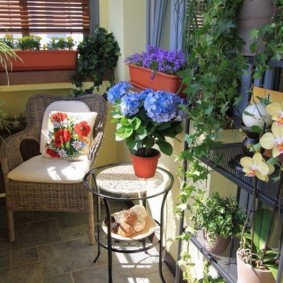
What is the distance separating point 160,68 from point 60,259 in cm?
125

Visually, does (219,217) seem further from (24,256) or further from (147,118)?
(24,256)

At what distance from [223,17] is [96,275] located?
1.47 metres

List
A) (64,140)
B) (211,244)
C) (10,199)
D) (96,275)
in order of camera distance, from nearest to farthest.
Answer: (211,244) → (96,275) → (10,199) → (64,140)

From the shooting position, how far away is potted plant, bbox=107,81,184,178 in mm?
1338

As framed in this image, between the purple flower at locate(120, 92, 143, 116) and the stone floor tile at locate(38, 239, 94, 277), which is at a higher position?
the purple flower at locate(120, 92, 143, 116)

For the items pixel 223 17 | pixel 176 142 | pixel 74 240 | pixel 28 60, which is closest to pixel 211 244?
pixel 176 142

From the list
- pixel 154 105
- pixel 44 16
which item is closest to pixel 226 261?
pixel 154 105

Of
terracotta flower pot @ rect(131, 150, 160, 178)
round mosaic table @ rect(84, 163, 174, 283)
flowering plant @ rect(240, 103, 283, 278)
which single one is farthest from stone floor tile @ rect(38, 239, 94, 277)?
flowering plant @ rect(240, 103, 283, 278)

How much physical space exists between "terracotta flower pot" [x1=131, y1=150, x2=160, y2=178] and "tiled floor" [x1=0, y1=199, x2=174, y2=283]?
24.8 inches

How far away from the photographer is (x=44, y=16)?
2365 millimetres

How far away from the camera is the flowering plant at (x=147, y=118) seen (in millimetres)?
1338

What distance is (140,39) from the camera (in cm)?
218

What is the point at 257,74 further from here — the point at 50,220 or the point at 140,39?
the point at 50,220

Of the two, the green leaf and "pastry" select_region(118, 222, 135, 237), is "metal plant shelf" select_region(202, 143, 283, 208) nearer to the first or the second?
the green leaf
